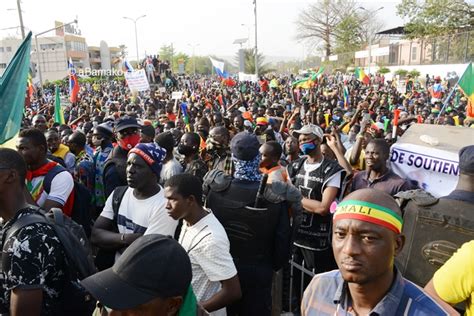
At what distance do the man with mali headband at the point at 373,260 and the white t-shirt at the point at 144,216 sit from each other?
1.36 metres

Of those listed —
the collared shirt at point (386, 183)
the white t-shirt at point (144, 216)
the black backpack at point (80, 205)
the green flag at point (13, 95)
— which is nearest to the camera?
the white t-shirt at point (144, 216)

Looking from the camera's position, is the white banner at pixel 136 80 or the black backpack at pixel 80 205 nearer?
the black backpack at pixel 80 205

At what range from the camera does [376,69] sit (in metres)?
38.8

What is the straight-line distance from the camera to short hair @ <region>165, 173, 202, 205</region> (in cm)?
245

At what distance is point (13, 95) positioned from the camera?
4363 millimetres

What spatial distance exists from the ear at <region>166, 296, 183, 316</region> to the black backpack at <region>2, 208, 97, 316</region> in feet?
2.37

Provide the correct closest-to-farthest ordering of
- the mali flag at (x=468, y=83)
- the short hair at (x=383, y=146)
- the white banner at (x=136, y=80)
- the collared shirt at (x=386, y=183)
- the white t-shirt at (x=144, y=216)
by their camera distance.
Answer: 1. the white t-shirt at (x=144, y=216)
2. the collared shirt at (x=386, y=183)
3. the short hair at (x=383, y=146)
4. the mali flag at (x=468, y=83)
5. the white banner at (x=136, y=80)

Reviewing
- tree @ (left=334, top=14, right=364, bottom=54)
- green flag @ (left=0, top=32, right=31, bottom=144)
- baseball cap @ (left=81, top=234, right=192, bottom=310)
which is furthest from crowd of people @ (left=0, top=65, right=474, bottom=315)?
tree @ (left=334, top=14, right=364, bottom=54)

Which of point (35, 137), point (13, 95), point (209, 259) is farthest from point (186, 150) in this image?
point (209, 259)

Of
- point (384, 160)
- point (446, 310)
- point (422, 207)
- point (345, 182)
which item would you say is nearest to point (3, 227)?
point (446, 310)

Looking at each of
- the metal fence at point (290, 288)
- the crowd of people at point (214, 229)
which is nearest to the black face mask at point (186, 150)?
the crowd of people at point (214, 229)

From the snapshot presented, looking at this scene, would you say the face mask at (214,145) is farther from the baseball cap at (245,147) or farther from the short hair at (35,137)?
the short hair at (35,137)

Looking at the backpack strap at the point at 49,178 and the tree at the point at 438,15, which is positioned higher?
the tree at the point at 438,15

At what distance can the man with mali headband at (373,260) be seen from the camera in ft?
5.11
